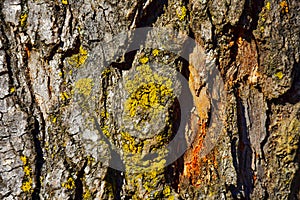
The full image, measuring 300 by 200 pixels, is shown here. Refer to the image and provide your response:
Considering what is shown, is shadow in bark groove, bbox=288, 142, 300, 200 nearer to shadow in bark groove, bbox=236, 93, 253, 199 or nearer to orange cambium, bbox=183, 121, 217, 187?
shadow in bark groove, bbox=236, 93, 253, 199

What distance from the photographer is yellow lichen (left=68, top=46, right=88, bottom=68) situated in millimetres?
1550

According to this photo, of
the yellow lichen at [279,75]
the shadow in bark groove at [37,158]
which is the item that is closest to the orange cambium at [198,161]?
the yellow lichen at [279,75]

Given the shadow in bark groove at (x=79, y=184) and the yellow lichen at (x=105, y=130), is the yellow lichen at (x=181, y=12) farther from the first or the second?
the shadow in bark groove at (x=79, y=184)

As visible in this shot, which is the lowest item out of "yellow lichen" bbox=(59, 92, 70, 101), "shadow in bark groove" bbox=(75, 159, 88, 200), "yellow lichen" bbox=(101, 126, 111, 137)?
"shadow in bark groove" bbox=(75, 159, 88, 200)

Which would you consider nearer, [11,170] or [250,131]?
[11,170]

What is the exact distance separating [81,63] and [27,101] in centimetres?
23

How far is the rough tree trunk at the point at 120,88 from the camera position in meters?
1.53

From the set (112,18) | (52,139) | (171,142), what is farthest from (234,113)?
(52,139)

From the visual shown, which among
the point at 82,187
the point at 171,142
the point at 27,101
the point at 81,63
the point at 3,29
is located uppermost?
the point at 3,29

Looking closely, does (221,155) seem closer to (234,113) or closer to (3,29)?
(234,113)

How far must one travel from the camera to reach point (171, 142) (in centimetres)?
161

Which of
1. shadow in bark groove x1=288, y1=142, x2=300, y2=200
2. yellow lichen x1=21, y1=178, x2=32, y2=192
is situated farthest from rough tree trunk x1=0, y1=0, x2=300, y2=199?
shadow in bark groove x1=288, y1=142, x2=300, y2=200

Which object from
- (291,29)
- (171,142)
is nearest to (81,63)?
(171,142)

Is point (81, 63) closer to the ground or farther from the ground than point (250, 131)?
farther from the ground
